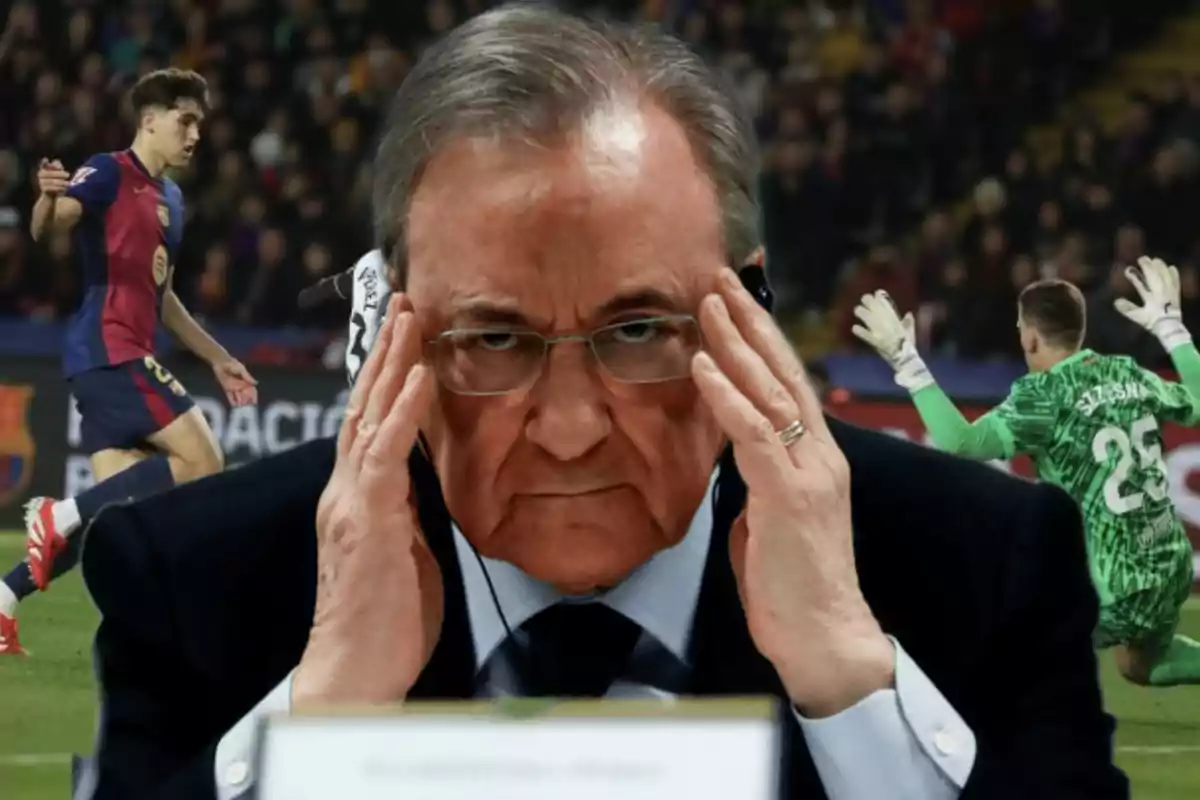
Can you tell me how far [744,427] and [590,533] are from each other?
117 millimetres

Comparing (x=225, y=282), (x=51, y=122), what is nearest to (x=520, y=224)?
(x=225, y=282)

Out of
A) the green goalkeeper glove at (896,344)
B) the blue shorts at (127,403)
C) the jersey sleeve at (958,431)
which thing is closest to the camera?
the jersey sleeve at (958,431)

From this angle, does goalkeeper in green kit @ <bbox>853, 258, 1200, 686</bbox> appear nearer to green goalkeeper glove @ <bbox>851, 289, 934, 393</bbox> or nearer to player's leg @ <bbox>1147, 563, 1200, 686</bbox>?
player's leg @ <bbox>1147, 563, 1200, 686</bbox>

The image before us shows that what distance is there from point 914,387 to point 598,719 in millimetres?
5689

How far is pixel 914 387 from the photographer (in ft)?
21.8

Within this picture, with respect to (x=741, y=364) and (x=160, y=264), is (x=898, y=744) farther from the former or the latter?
(x=160, y=264)

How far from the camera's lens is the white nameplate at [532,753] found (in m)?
1.04

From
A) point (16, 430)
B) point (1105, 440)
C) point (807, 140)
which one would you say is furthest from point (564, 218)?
point (807, 140)

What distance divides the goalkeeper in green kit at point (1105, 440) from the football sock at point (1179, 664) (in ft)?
0.28

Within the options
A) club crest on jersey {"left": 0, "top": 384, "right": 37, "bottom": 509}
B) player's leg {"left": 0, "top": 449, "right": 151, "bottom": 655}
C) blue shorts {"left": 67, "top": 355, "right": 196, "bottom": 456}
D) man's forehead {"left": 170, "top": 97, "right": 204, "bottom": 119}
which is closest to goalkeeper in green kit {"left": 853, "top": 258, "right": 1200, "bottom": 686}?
blue shorts {"left": 67, "top": 355, "right": 196, "bottom": 456}

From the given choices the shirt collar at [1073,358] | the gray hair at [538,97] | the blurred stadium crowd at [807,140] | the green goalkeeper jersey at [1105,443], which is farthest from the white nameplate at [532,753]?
the blurred stadium crowd at [807,140]

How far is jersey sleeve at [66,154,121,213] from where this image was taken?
779cm

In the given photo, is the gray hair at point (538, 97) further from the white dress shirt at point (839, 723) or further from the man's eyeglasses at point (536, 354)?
the white dress shirt at point (839, 723)

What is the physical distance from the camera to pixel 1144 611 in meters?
6.25
